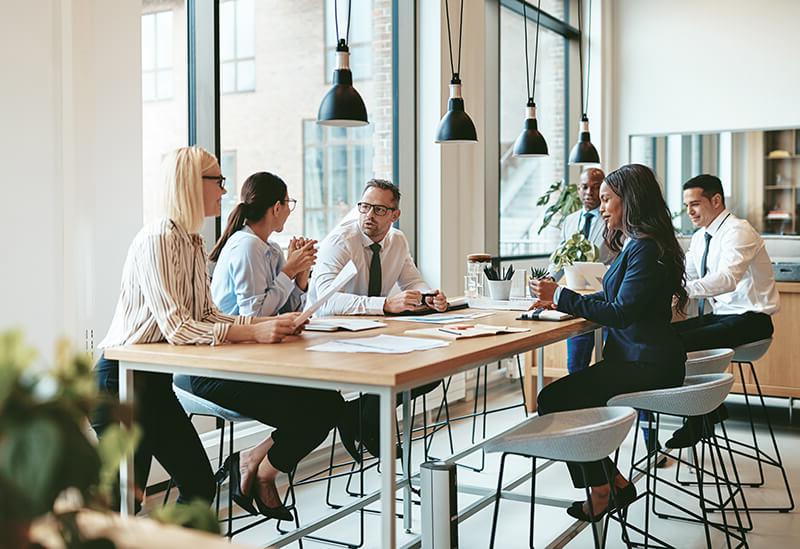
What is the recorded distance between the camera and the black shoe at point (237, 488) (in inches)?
126

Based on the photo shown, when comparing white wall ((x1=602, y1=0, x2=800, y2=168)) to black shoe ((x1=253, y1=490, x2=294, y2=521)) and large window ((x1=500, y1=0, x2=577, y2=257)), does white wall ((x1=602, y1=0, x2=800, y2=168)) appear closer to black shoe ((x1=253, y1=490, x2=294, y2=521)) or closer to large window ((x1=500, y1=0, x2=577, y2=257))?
large window ((x1=500, y1=0, x2=577, y2=257))

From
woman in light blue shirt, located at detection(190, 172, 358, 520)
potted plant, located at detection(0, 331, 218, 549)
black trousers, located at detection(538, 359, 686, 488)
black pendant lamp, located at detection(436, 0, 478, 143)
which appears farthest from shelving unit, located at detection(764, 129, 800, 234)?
potted plant, located at detection(0, 331, 218, 549)

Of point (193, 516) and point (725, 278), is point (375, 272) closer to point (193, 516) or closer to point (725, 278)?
point (725, 278)

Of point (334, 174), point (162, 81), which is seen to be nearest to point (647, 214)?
point (162, 81)

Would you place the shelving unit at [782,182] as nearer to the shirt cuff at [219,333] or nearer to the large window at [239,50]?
the large window at [239,50]

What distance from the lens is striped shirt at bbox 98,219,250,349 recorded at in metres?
2.63

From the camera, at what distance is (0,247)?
10.0ft

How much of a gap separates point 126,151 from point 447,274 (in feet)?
9.58

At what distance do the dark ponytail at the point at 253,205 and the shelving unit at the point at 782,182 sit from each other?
5733 millimetres

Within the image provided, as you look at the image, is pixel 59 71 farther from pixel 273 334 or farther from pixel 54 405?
pixel 54 405

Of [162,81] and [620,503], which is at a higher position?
[162,81]

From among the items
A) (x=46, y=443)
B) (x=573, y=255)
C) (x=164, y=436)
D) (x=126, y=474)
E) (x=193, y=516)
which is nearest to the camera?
(x=46, y=443)

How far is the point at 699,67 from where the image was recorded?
8305 millimetres

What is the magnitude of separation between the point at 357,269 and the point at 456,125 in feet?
2.75
